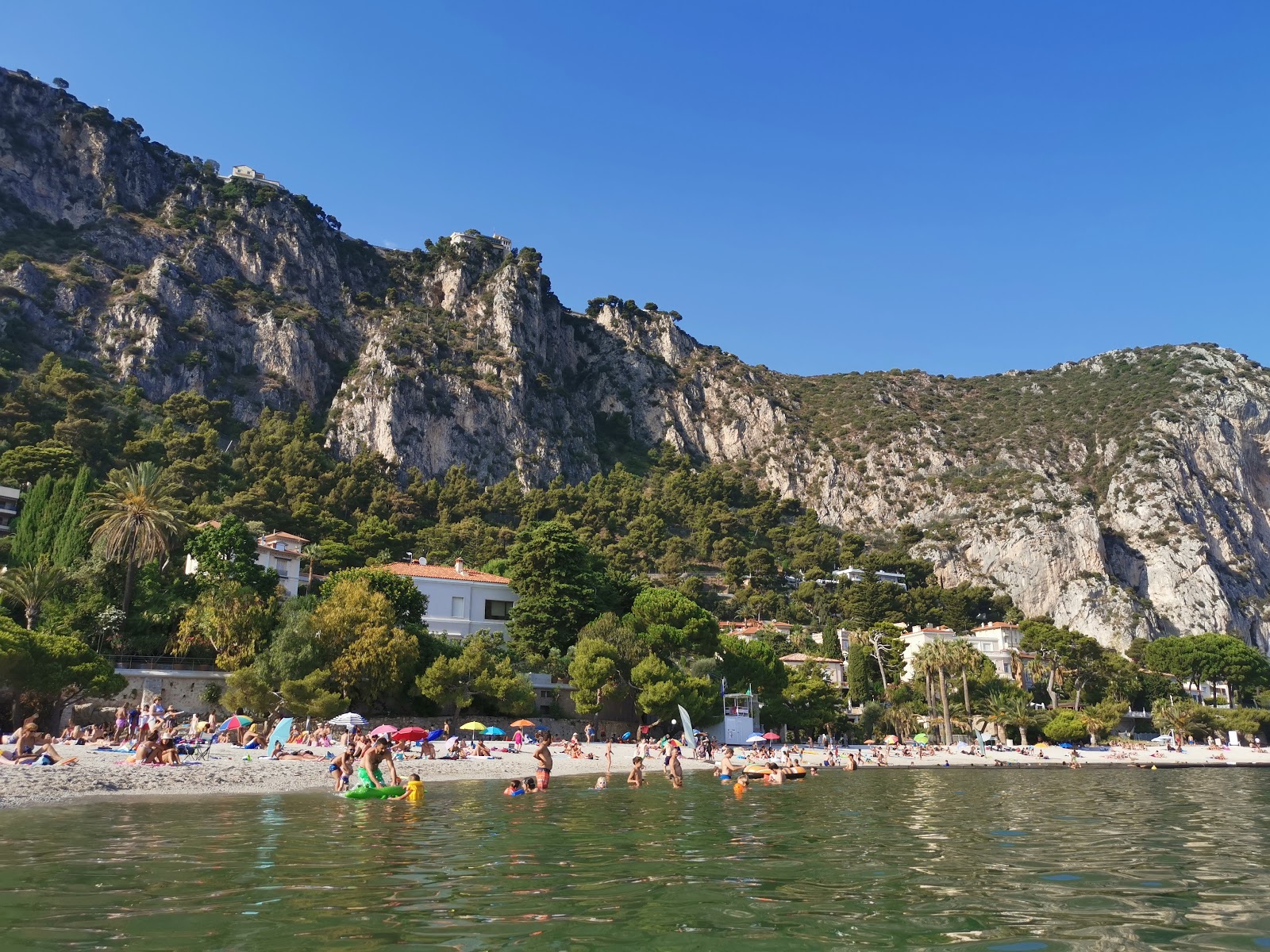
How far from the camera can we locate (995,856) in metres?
13.8

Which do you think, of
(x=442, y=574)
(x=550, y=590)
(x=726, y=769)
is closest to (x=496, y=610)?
(x=442, y=574)

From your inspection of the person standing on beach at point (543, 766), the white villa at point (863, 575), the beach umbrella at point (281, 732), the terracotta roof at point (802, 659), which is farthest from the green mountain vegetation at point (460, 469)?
the person standing on beach at point (543, 766)

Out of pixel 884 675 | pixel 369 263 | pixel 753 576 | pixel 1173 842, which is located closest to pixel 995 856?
pixel 1173 842

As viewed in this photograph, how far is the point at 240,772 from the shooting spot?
27.4 meters

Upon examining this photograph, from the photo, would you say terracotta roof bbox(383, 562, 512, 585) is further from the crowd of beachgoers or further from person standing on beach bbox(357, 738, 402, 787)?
person standing on beach bbox(357, 738, 402, 787)

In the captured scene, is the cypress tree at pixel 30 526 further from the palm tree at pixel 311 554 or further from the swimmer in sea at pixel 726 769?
the swimmer in sea at pixel 726 769

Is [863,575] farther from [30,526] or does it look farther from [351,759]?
[351,759]

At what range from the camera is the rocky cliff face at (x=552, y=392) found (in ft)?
410

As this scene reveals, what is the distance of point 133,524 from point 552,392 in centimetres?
11255

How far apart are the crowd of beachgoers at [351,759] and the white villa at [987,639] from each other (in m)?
38.9

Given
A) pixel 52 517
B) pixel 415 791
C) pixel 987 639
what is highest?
pixel 52 517

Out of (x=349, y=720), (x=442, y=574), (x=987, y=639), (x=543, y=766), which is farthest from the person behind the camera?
(x=987, y=639)

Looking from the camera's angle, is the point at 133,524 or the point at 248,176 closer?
the point at 133,524

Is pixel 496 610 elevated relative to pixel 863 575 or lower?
lower
